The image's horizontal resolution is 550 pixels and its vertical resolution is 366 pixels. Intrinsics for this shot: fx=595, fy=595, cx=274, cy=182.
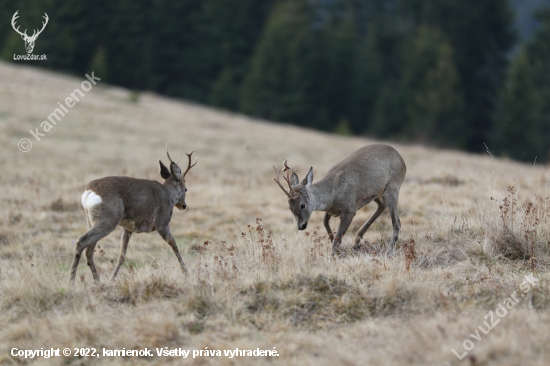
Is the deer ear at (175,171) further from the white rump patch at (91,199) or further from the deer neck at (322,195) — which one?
the deer neck at (322,195)

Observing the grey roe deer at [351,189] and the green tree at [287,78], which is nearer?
the grey roe deer at [351,189]

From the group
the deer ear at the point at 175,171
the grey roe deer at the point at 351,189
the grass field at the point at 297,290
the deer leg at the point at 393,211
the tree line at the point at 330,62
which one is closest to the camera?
the grass field at the point at 297,290

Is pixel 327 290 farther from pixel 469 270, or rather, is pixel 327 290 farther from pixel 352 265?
pixel 469 270

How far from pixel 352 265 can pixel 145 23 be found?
54.2 meters

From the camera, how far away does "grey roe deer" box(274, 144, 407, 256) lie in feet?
25.3

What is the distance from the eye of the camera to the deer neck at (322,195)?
7.88 meters

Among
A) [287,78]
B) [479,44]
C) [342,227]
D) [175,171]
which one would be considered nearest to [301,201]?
[342,227]

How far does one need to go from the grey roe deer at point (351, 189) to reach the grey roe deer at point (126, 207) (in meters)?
1.60

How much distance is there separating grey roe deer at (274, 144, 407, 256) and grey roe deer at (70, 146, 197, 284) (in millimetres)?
1603

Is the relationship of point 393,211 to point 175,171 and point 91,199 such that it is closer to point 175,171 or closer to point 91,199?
point 175,171

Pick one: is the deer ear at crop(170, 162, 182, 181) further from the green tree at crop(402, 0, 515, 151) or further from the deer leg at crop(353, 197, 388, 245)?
the green tree at crop(402, 0, 515, 151)

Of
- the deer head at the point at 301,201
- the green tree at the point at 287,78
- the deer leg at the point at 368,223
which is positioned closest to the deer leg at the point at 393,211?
the deer leg at the point at 368,223

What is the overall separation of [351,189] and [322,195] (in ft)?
1.43

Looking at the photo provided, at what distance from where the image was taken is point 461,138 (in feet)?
158
